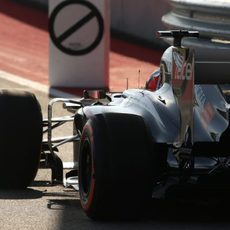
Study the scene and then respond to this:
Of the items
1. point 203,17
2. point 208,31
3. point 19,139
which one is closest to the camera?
point 19,139

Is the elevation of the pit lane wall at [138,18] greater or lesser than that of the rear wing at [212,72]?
lesser

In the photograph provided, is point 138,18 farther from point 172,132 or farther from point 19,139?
point 172,132

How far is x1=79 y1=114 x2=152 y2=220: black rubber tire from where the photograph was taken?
7055mm

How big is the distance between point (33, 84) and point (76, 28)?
931 mm

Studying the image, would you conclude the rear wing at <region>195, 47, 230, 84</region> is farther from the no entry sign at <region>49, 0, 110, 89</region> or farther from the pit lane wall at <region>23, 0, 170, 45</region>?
the pit lane wall at <region>23, 0, 170, 45</region>

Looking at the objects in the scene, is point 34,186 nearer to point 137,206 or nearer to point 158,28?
point 137,206

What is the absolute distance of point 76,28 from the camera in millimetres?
15766

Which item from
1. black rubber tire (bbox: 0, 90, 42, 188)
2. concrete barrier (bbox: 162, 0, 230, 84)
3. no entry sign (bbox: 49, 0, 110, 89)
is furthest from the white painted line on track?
black rubber tire (bbox: 0, 90, 42, 188)

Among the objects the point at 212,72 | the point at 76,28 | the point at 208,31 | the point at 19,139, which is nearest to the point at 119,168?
the point at 212,72

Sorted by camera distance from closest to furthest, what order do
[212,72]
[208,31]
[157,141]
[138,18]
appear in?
[157,141] → [212,72] → [208,31] → [138,18]

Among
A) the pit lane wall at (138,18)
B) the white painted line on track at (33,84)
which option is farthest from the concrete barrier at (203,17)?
the pit lane wall at (138,18)

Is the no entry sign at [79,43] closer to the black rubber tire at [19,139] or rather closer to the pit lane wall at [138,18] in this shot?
the pit lane wall at [138,18]

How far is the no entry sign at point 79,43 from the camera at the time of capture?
15.7 meters

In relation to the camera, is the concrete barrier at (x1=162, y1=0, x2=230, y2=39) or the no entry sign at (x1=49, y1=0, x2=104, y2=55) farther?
the no entry sign at (x1=49, y1=0, x2=104, y2=55)
